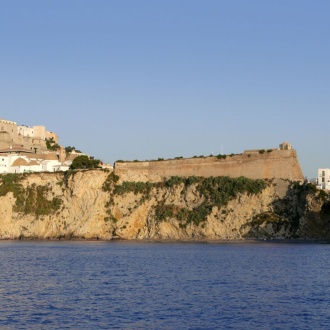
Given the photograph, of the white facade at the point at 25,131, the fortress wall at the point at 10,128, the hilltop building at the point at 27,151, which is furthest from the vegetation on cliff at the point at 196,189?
the white facade at the point at 25,131

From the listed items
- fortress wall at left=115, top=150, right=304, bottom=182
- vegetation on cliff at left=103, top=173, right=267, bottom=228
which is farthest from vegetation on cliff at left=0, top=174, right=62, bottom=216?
fortress wall at left=115, top=150, right=304, bottom=182

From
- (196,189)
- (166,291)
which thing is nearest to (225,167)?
(196,189)

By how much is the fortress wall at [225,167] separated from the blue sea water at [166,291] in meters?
19.4

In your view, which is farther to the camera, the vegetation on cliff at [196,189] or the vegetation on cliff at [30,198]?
the vegetation on cliff at [30,198]

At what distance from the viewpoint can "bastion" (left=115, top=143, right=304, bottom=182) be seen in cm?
6450

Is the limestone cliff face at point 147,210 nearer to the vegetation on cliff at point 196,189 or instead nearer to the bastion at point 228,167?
the vegetation on cliff at point 196,189

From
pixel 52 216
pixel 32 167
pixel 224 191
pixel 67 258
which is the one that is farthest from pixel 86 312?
pixel 32 167

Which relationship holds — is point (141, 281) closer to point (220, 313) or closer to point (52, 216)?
point (220, 313)

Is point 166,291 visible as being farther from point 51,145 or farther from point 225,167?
point 51,145

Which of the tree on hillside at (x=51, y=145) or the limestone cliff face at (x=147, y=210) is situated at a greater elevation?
the tree on hillside at (x=51, y=145)

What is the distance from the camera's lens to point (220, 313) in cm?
2256

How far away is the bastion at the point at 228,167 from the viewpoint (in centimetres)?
6450

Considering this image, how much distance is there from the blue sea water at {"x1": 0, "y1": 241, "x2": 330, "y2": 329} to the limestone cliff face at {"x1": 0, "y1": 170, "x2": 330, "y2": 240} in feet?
43.6

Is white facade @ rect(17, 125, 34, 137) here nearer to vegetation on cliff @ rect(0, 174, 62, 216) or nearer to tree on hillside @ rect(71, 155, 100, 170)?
tree on hillside @ rect(71, 155, 100, 170)
